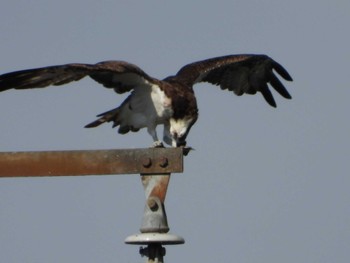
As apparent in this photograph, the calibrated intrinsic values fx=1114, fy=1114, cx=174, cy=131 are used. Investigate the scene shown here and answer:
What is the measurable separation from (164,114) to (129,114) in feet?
1.07

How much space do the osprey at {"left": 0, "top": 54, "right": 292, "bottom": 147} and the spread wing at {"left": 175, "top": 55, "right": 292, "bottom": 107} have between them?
0.04ft

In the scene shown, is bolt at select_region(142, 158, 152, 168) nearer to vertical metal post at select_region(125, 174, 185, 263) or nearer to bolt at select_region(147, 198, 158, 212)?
vertical metal post at select_region(125, 174, 185, 263)

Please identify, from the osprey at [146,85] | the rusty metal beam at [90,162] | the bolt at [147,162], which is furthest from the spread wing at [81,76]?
the bolt at [147,162]

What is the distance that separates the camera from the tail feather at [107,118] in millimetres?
9555

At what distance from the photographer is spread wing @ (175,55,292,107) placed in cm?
1130

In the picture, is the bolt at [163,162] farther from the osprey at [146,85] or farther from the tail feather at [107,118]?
the tail feather at [107,118]

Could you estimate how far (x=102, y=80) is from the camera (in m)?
9.41

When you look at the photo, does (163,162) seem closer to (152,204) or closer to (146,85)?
(152,204)

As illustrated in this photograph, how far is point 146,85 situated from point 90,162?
3360 millimetres

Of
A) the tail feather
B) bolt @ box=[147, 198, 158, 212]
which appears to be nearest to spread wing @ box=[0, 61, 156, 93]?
the tail feather

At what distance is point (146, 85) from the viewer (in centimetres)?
948

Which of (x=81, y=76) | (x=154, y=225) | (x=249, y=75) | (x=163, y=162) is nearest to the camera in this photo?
(x=154, y=225)

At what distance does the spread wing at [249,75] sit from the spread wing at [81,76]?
182 cm

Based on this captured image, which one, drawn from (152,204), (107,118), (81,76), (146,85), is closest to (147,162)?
(152,204)
